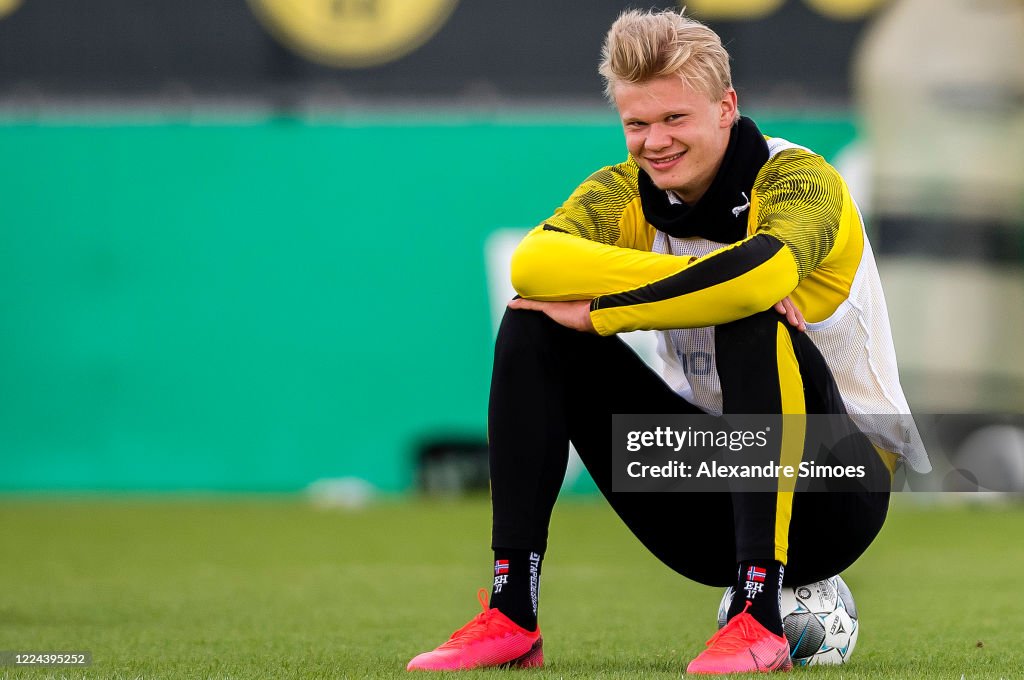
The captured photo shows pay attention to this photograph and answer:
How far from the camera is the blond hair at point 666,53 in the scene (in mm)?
2250

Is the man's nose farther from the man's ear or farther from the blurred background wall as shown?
the blurred background wall

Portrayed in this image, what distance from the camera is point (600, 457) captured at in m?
2.44

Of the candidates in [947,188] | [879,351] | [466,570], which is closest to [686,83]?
[879,351]

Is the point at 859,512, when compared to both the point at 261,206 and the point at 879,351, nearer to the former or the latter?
the point at 879,351

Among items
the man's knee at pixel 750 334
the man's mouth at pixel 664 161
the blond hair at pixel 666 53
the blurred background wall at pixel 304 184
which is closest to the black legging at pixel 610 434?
the man's knee at pixel 750 334

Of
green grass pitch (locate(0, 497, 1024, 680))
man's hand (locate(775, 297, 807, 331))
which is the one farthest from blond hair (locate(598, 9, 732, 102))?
green grass pitch (locate(0, 497, 1024, 680))

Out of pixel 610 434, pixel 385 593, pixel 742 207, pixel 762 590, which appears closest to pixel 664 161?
pixel 742 207

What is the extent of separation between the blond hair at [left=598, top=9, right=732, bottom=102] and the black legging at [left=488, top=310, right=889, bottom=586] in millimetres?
395

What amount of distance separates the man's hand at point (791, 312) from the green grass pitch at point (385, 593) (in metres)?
0.42

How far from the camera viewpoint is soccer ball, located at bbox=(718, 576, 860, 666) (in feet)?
7.94

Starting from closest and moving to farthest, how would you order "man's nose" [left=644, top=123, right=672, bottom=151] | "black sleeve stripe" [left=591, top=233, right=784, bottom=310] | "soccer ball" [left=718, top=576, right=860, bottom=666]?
"black sleeve stripe" [left=591, top=233, right=784, bottom=310] < "man's nose" [left=644, top=123, right=672, bottom=151] < "soccer ball" [left=718, top=576, right=860, bottom=666]

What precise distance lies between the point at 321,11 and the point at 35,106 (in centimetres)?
187

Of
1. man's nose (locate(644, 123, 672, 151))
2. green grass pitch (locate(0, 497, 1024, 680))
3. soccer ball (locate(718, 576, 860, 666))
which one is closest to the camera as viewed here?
man's nose (locate(644, 123, 672, 151))

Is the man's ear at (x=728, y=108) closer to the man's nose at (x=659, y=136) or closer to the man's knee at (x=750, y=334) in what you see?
the man's nose at (x=659, y=136)
